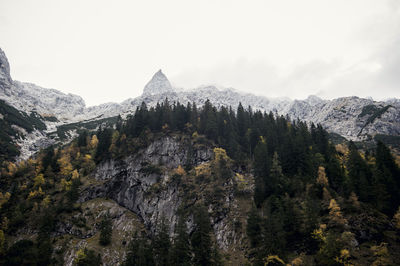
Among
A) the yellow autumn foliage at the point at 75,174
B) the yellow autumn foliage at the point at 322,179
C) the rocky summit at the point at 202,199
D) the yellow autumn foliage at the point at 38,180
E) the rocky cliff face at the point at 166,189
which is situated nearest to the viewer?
the rocky summit at the point at 202,199

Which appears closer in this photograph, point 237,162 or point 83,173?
point 237,162

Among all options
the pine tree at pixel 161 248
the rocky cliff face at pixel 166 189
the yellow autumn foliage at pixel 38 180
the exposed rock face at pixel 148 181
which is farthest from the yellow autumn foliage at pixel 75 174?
the pine tree at pixel 161 248

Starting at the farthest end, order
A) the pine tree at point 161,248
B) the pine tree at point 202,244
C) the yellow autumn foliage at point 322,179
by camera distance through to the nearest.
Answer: the yellow autumn foliage at point 322,179 → the pine tree at point 161,248 → the pine tree at point 202,244

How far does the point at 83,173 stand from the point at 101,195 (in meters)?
13.8

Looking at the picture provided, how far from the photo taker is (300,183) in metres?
58.4

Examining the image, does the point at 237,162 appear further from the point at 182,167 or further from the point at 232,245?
the point at 232,245

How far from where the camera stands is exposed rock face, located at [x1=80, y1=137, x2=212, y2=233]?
7300 centimetres

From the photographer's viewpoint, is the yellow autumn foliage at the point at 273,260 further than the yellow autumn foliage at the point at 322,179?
No

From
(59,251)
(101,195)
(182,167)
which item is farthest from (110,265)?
(182,167)

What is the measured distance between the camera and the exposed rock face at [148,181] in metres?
73.0

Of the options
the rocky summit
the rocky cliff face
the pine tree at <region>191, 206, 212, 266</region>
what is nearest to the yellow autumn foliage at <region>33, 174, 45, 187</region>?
the rocky summit

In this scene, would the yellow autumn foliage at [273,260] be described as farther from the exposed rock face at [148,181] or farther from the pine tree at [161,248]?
the exposed rock face at [148,181]

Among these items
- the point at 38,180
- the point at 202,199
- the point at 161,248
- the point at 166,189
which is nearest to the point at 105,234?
the point at 161,248

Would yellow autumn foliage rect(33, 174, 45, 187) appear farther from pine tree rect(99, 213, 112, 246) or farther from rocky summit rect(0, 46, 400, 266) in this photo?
pine tree rect(99, 213, 112, 246)
